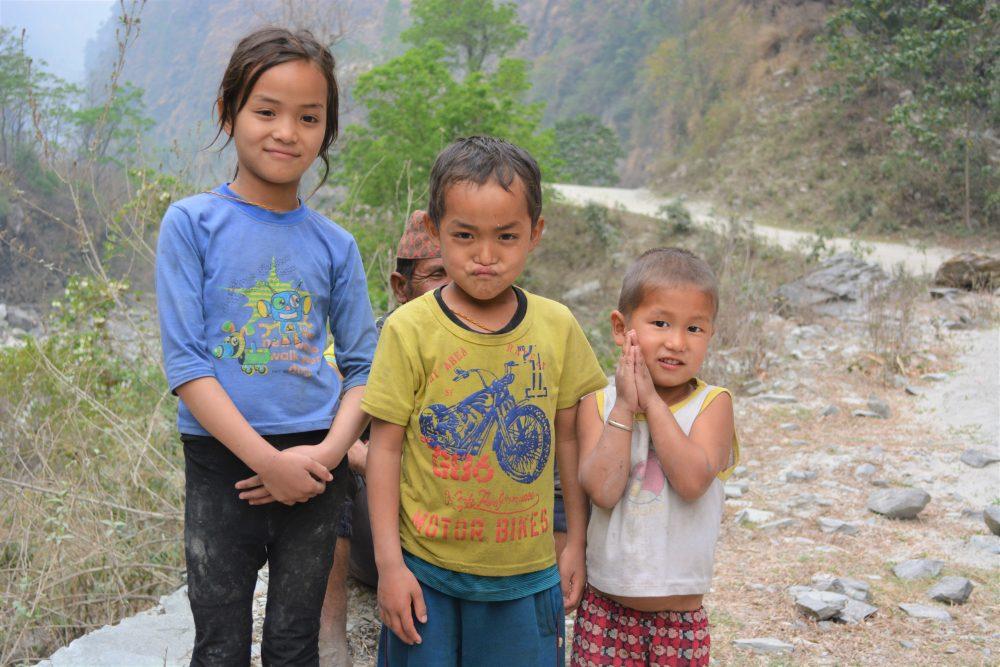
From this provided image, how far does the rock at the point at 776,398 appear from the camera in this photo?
6.18 meters

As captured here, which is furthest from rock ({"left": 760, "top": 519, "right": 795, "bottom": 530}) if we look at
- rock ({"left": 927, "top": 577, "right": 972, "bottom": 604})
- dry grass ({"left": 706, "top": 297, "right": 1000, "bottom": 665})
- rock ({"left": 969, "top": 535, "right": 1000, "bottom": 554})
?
rock ({"left": 927, "top": 577, "right": 972, "bottom": 604})

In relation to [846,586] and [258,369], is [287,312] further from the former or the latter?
[846,586]

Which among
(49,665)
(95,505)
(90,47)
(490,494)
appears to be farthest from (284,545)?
(90,47)

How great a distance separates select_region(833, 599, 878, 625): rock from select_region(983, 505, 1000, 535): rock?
3.74ft

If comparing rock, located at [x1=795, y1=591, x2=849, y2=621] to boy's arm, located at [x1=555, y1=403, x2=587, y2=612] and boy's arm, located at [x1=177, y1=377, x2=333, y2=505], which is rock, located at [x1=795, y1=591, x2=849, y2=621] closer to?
boy's arm, located at [x1=555, y1=403, x2=587, y2=612]

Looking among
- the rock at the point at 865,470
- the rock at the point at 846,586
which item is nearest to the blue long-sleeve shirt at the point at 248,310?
the rock at the point at 846,586

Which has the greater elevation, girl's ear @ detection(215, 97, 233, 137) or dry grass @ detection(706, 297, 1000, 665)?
girl's ear @ detection(215, 97, 233, 137)

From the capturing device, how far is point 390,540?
1631 millimetres

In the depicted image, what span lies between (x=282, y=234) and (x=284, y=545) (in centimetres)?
66

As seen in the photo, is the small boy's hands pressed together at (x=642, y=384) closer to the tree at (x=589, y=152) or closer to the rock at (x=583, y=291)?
the rock at (x=583, y=291)

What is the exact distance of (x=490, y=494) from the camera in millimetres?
1660

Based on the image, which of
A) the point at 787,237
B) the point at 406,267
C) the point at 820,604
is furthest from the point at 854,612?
the point at 787,237

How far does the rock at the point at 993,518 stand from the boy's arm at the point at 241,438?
338 centimetres

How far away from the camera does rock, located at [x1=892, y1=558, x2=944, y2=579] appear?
3.39m
